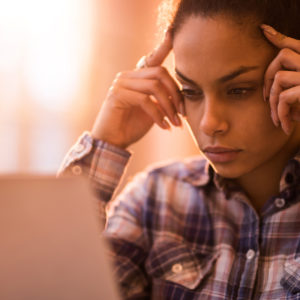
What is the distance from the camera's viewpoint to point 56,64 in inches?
94.8

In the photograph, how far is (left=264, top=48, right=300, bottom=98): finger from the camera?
95 centimetres

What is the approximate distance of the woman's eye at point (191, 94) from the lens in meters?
1.03

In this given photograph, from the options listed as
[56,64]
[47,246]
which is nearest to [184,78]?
[47,246]

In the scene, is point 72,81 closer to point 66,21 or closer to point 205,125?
point 66,21

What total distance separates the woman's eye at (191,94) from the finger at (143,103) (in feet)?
0.53

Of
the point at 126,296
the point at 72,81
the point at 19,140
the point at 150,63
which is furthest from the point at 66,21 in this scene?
the point at 126,296

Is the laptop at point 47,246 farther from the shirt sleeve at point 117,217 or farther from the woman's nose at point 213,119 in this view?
the shirt sleeve at point 117,217

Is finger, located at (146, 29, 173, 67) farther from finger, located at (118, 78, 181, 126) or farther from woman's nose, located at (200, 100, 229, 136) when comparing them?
woman's nose, located at (200, 100, 229, 136)

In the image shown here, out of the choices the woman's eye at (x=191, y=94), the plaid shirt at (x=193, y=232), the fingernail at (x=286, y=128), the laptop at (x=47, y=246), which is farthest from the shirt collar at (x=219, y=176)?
the laptop at (x=47, y=246)

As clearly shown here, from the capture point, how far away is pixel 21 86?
2311 mm

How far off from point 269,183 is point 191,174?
224mm

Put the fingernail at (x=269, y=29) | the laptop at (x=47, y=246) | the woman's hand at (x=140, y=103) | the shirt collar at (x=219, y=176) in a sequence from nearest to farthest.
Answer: the laptop at (x=47, y=246), the fingernail at (x=269, y=29), the shirt collar at (x=219, y=176), the woman's hand at (x=140, y=103)

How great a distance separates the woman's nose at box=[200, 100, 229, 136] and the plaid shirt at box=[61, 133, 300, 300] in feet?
0.66

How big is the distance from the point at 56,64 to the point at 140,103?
4.21 ft
